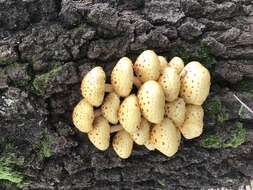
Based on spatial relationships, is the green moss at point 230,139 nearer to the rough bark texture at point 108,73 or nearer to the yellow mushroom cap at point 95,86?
the rough bark texture at point 108,73

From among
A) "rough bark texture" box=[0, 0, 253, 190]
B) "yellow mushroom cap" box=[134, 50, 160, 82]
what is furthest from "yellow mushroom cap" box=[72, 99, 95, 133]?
"yellow mushroom cap" box=[134, 50, 160, 82]

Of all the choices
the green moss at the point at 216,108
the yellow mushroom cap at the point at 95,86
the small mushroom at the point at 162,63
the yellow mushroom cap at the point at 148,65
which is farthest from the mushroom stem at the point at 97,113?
the green moss at the point at 216,108

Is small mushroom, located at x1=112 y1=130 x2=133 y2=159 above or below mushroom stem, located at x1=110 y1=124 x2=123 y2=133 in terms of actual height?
below

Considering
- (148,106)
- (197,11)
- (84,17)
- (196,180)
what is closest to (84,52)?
(84,17)

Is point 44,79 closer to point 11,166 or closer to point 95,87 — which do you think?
point 95,87

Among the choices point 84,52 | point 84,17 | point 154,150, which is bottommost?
point 154,150

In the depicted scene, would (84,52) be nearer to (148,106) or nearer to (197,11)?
(148,106)

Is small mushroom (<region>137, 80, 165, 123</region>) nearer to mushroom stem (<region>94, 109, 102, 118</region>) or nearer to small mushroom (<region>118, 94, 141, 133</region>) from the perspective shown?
small mushroom (<region>118, 94, 141, 133</region>)
